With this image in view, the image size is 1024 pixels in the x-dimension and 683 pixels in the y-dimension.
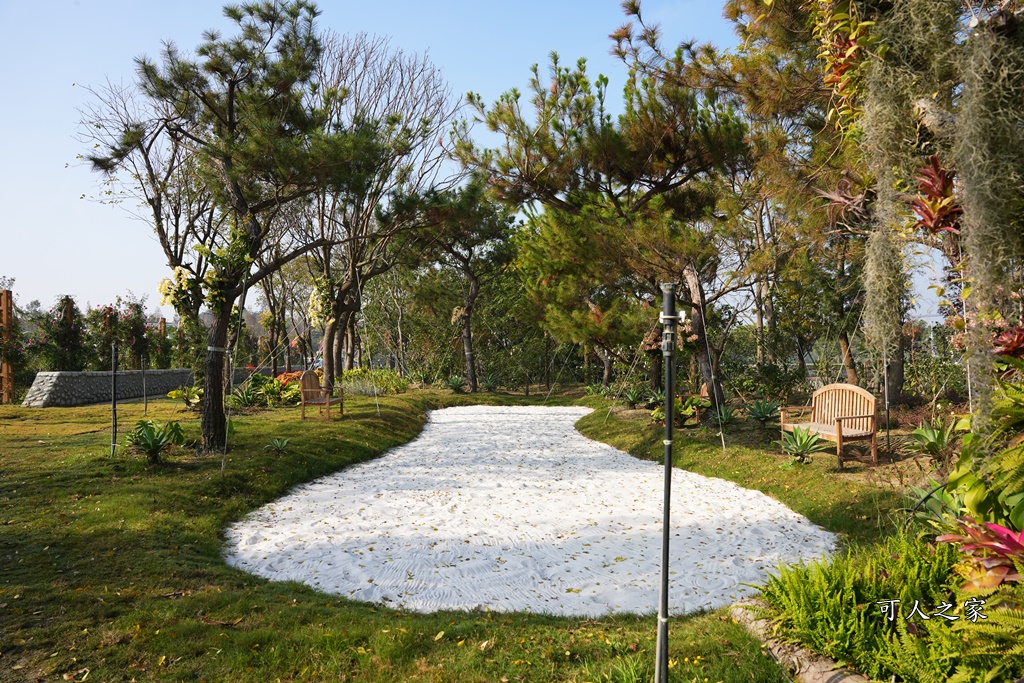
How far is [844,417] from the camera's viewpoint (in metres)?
6.65

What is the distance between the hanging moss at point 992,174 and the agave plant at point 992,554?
569mm

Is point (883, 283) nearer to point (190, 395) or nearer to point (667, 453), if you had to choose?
point (667, 453)

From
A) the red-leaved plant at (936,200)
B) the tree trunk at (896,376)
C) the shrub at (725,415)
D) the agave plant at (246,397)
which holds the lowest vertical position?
the shrub at (725,415)

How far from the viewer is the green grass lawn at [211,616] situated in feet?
9.53

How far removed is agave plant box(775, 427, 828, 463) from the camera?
7039 mm

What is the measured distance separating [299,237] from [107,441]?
11.3 metres

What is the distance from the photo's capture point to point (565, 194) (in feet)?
36.4

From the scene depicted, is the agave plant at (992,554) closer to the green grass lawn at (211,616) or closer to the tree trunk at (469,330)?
the green grass lawn at (211,616)

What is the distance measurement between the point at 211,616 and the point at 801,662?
3148mm

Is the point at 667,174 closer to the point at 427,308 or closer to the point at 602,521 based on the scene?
the point at 602,521

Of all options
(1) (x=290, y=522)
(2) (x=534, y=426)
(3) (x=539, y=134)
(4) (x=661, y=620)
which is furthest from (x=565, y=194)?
(4) (x=661, y=620)

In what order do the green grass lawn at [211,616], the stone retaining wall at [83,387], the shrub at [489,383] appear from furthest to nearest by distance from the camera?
the shrub at [489,383], the stone retaining wall at [83,387], the green grass lawn at [211,616]

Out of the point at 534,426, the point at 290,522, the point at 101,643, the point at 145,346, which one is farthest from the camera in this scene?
the point at 145,346

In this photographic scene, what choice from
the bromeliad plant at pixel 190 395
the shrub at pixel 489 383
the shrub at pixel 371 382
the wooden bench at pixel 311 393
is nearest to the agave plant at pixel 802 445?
the wooden bench at pixel 311 393
